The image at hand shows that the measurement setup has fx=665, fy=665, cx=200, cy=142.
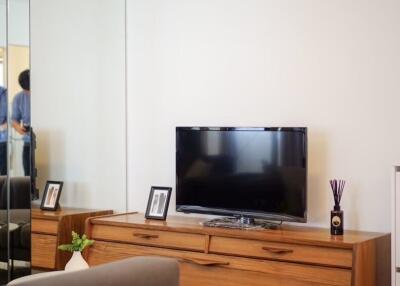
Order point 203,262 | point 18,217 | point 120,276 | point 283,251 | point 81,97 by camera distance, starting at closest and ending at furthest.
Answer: point 120,276 < point 283,251 < point 203,262 < point 18,217 < point 81,97

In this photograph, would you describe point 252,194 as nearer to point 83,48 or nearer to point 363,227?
point 363,227

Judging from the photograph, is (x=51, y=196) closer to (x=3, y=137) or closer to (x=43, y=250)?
(x=43, y=250)

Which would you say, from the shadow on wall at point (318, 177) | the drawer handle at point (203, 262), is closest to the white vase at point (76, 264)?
the drawer handle at point (203, 262)

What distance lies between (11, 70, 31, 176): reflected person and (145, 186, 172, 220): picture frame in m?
0.87

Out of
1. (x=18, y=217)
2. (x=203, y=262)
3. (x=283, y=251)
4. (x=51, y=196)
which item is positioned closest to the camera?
(x=283, y=251)

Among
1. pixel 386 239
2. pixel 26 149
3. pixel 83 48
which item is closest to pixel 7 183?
pixel 26 149

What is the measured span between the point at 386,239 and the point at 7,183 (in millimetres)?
2324

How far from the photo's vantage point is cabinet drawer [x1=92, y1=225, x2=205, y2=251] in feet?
13.4

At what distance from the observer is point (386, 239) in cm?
382

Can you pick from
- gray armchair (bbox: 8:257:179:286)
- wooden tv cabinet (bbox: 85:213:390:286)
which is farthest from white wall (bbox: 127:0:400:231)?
gray armchair (bbox: 8:257:179:286)

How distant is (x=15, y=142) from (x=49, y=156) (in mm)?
418

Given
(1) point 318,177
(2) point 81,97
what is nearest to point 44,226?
(2) point 81,97

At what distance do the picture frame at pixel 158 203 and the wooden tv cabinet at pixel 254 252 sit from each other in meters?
0.10

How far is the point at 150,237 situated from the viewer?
4285 millimetres
